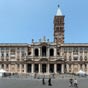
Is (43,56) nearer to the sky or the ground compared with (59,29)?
nearer to the ground

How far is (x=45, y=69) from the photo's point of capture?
12375cm

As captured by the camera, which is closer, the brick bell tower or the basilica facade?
the basilica facade

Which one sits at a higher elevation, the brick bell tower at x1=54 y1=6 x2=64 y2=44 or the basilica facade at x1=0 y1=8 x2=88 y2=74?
the brick bell tower at x1=54 y1=6 x2=64 y2=44

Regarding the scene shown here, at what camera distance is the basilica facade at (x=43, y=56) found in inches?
4870

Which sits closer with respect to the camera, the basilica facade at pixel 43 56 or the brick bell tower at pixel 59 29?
the basilica facade at pixel 43 56

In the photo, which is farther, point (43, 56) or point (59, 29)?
point (59, 29)

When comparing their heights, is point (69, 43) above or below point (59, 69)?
above

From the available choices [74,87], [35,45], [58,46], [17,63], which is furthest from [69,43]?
[74,87]

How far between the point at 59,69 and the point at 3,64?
21.3m

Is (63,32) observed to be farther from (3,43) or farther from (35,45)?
(3,43)

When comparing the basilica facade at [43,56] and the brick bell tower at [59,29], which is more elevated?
the brick bell tower at [59,29]

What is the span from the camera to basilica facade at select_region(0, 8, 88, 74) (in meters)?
124

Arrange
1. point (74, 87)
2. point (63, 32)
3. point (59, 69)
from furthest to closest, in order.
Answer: point (63, 32) < point (59, 69) < point (74, 87)

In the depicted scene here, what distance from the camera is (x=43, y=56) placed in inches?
4902
